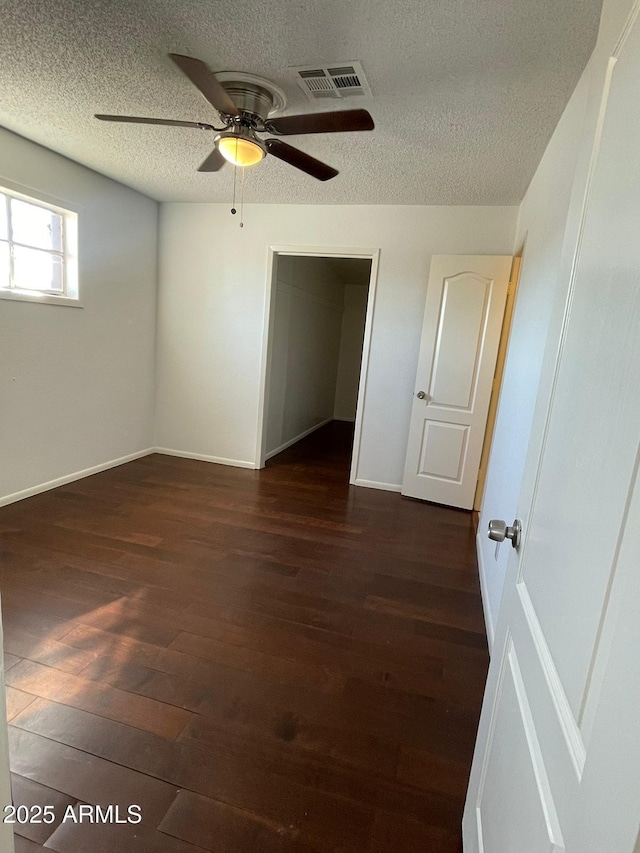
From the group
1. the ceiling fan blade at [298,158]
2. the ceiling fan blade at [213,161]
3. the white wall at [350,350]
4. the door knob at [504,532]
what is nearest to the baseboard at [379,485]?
the ceiling fan blade at [298,158]

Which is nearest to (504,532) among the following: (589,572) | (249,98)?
(589,572)

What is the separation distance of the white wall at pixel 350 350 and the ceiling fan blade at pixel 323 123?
5.28 metres

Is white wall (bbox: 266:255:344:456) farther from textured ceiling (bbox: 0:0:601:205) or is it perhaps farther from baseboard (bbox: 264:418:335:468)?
textured ceiling (bbox: 0:0:601:205)

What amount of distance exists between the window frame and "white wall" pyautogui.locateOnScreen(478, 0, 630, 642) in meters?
3.31

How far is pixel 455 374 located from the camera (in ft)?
12.1

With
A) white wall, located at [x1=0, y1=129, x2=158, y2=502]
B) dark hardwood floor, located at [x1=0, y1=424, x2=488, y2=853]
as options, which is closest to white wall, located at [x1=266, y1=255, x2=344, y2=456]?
white wall, located at [x1=0, y1=129, x2=158, y2=502]

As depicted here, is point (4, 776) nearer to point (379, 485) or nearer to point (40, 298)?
point (40, 298)

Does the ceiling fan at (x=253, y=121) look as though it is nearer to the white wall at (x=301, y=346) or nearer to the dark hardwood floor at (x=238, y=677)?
the white wall at (x=301, y=346)

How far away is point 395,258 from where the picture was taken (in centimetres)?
384

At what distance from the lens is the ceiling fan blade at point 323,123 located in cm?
181

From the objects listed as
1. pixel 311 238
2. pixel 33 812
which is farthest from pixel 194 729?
pixel 311 238

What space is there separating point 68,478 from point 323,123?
10.9 ft

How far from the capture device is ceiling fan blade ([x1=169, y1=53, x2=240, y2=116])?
1.58m

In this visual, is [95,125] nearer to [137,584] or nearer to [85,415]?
[85,415]
